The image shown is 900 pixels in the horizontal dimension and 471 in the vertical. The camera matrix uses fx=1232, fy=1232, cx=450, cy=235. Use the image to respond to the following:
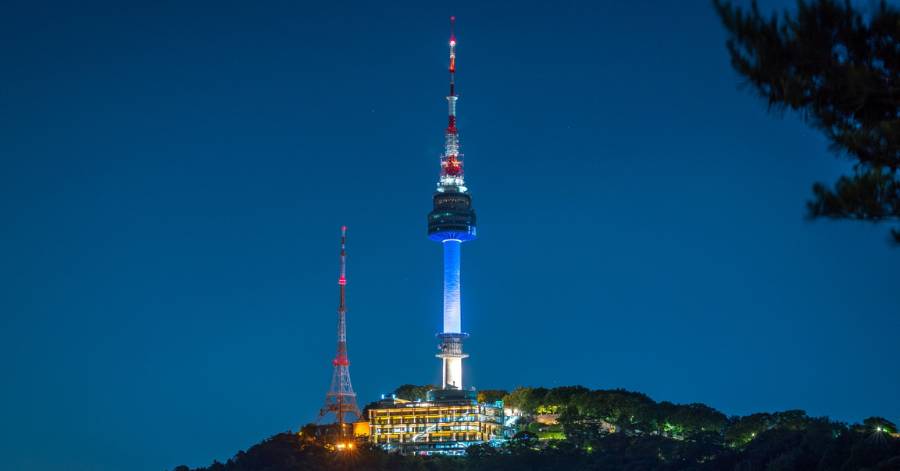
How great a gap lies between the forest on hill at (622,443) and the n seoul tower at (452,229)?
45.7 feet

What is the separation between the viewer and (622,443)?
272ft

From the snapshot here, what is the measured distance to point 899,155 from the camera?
601 inches

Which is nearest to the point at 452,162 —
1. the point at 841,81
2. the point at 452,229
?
the point at 452,229

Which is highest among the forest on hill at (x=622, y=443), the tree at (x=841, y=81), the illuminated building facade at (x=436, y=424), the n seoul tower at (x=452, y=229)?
the n seoul tower at (x=452, y=229)

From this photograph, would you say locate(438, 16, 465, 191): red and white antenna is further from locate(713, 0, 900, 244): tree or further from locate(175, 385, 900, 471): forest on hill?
locate(713, 0, 900, 244): tree

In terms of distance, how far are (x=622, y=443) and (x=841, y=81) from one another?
229 ft

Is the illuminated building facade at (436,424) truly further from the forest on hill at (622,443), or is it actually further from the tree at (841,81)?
the tree at (841,81)

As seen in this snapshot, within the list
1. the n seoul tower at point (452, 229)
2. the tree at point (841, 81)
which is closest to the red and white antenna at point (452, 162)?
the n seoul tower at point (452, 229)

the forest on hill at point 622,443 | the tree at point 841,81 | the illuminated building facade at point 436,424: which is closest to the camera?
the tree at point 841,81

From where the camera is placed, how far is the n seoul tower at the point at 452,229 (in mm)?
116062

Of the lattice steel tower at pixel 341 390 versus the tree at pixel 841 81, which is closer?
the tree at pixel 841 81

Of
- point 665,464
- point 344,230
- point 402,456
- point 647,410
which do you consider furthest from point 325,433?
point 665,464

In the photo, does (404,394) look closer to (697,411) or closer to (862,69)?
(697,411)

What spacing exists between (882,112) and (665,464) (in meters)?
62.2
